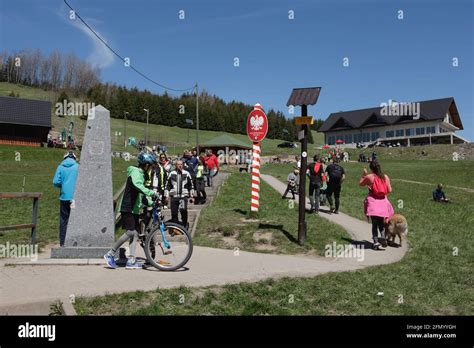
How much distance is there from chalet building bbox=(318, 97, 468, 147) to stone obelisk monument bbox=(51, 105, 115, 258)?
75.7 meters

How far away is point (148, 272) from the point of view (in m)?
7.46

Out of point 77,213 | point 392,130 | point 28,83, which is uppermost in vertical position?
point 28,83

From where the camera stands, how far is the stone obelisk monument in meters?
8.62

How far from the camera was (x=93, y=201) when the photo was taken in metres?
8.79

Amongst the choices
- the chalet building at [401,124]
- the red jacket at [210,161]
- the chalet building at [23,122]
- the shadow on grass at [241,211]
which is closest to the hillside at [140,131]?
the chalet building at [23,122]

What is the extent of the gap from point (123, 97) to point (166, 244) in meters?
110

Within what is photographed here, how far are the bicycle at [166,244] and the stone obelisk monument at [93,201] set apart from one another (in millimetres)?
1208

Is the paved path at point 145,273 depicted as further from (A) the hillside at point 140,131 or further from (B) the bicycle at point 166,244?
(A) the hillside at point 140,131

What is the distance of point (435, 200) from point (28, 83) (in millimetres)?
131421

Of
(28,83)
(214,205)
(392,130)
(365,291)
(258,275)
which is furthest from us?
(28,83)

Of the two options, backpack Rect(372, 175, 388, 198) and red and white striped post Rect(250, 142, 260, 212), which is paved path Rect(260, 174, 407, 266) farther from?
red and white striped post Rect(250, 142, 260, 212)

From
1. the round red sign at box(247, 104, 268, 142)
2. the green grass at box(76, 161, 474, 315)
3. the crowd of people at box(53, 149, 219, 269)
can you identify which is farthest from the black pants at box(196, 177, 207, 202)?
the green grass at box(76, 161, 474, 315)

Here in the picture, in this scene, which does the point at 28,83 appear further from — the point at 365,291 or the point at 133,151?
the point at 365,291
